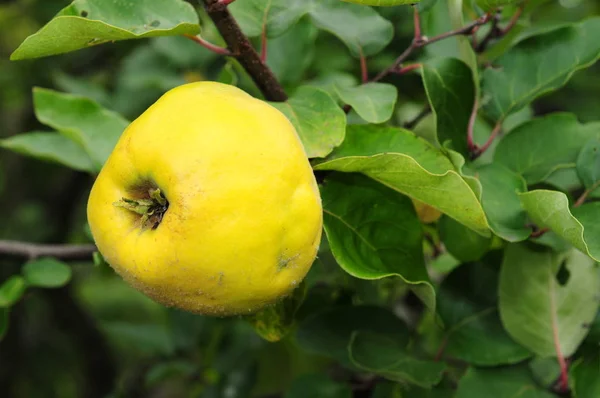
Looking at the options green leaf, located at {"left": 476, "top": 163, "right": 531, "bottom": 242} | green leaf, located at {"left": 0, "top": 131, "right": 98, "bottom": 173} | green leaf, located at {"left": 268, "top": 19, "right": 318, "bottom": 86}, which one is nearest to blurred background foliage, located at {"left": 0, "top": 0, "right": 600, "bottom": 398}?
green leaf, located at {"left": 268, "top": 19, "right": 318, "bottom": 86}

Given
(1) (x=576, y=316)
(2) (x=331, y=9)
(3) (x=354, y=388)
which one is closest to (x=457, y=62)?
(2) (x=331, y=9)

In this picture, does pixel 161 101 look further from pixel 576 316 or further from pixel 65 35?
pixel 576 316

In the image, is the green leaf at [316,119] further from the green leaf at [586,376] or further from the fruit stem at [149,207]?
the green leaf at [586,376]

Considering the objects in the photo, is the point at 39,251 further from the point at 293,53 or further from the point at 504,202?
the point at 504,202

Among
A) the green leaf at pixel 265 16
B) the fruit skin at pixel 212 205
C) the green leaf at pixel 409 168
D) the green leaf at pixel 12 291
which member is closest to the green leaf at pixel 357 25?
the green leaf at pixel 265 16

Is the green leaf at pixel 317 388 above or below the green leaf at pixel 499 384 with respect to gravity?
below

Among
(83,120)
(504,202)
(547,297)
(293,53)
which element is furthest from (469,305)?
(83,120)
